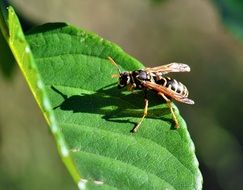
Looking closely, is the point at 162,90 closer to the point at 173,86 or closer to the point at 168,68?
the point at 173,86

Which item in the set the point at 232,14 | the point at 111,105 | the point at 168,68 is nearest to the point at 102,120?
the point at 111,105

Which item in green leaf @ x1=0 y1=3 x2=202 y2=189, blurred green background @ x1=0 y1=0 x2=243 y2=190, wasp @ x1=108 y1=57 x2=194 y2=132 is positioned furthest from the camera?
blurred green background @ x1=0 y1=0 x2=243 y2=190

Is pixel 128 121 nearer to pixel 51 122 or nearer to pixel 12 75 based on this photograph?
pixel 51 122

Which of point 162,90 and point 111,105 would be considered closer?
point 111,105

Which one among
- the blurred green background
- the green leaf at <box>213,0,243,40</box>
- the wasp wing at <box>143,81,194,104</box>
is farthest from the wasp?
the blurred green background

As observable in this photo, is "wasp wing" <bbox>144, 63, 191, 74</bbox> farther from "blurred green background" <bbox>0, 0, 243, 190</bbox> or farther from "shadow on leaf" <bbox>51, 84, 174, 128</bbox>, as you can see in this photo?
"blurred green background" <bbox>0, 0, 243, 190</bbox>
